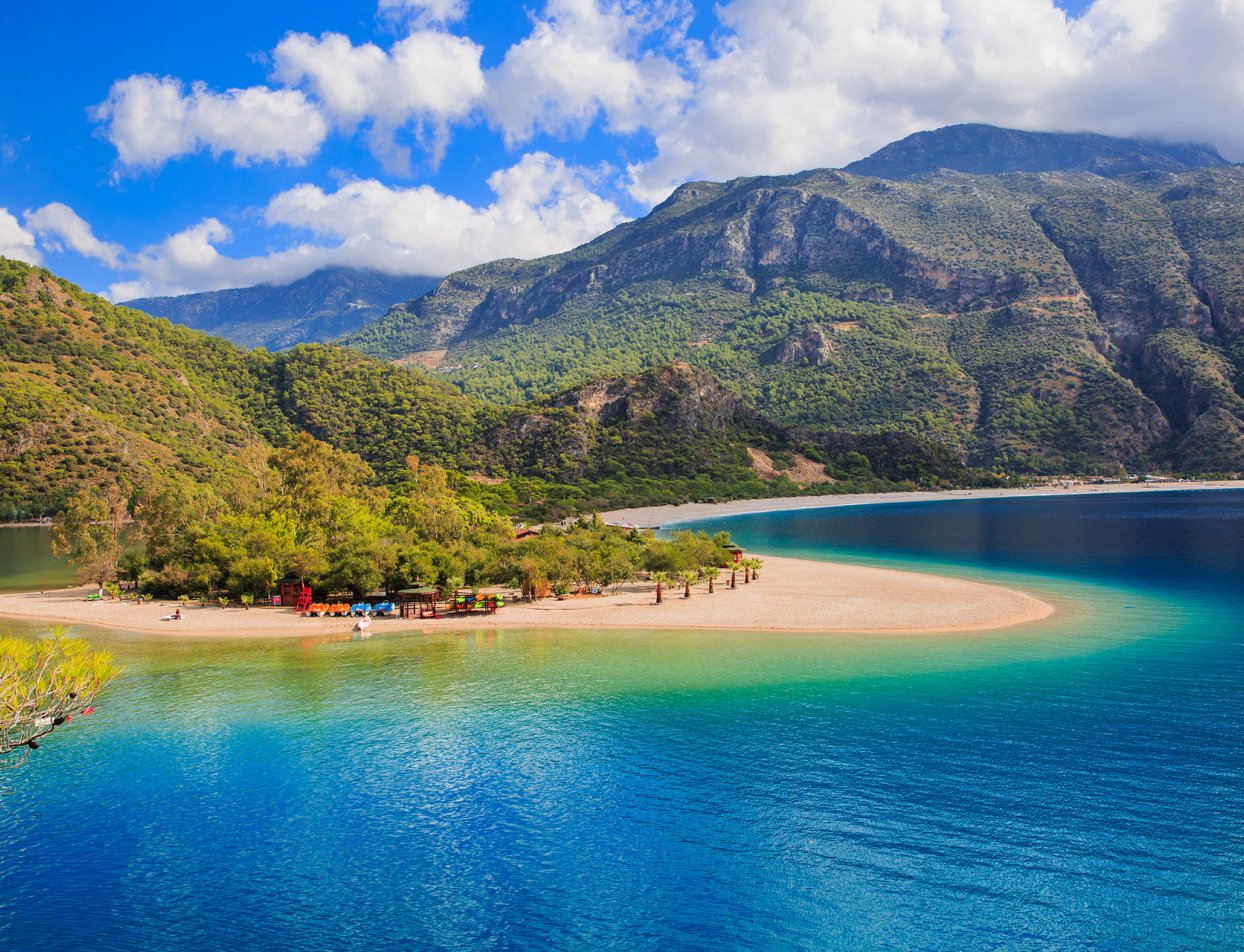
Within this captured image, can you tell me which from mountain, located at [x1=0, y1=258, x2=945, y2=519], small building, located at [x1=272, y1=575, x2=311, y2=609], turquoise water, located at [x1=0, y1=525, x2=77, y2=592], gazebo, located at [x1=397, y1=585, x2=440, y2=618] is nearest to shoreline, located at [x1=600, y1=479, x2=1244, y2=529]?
mountain, located at [x1=0, y1=258, x2=945, y2=519]

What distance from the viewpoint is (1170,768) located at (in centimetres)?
2631

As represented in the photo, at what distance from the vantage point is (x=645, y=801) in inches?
976

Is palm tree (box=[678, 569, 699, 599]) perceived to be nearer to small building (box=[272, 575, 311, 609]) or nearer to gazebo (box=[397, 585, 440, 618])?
gazebo (box=[397, 585, 440, 618])

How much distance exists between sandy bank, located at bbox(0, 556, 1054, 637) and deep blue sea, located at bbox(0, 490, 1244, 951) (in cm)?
→ 592

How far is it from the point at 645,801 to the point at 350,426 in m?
146

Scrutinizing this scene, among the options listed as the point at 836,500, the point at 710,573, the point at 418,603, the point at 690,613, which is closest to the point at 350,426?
the point at 836,500

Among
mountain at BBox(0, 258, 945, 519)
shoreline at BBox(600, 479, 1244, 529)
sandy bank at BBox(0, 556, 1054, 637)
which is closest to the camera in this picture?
sandy bank at BBox(0, 556, 1054, 637)

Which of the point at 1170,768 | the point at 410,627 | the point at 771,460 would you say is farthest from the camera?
the point at 771,460

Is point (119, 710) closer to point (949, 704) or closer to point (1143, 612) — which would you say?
point (949, 704)

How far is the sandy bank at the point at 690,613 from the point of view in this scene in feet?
165

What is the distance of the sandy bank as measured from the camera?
50.4 m

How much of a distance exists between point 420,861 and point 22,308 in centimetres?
16755

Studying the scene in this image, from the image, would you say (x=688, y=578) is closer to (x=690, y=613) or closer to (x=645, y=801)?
(x=690, y=613)

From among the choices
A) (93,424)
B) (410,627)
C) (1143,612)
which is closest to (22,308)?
(93,424)
